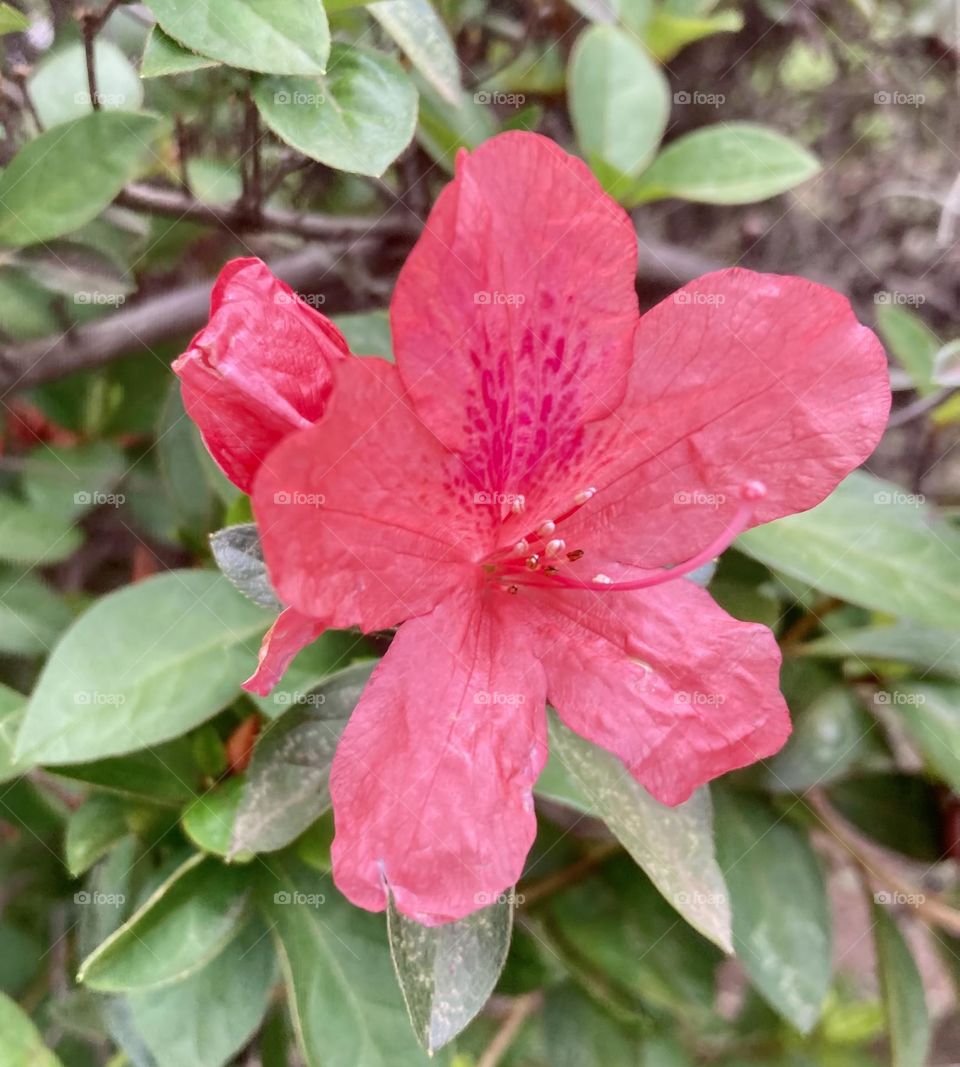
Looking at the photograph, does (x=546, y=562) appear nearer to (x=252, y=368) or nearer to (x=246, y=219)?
(x=252, y=368)

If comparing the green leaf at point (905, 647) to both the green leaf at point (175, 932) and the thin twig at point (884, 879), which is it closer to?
the thin twig at point (884, 879)

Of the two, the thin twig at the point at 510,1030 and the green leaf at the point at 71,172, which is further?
the thin twig at the point at 510,1030

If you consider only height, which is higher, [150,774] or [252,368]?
[252,368]

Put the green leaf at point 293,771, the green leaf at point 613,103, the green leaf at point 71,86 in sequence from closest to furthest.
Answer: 1. the green leaf at point 293,771
2. the green leaf at point 71,86
3. the green leaf at point 613,103

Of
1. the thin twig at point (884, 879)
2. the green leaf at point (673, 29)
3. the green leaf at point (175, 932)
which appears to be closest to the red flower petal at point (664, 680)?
the green leaf at point (175, 932)

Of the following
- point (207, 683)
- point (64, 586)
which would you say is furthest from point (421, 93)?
point (64, 586)

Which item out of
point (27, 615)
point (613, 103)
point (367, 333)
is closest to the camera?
point (367, 333)

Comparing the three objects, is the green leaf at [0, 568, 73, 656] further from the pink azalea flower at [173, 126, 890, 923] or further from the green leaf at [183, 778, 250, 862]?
the pink azalea flower at [173, 126, 890, 923]

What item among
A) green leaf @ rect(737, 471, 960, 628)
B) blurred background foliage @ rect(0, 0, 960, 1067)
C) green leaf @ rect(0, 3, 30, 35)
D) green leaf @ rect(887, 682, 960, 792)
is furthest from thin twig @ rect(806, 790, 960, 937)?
green leaf @ rect(0, 3, 30, 35)

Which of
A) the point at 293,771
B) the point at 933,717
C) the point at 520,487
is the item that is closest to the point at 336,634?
the point at 293,771
